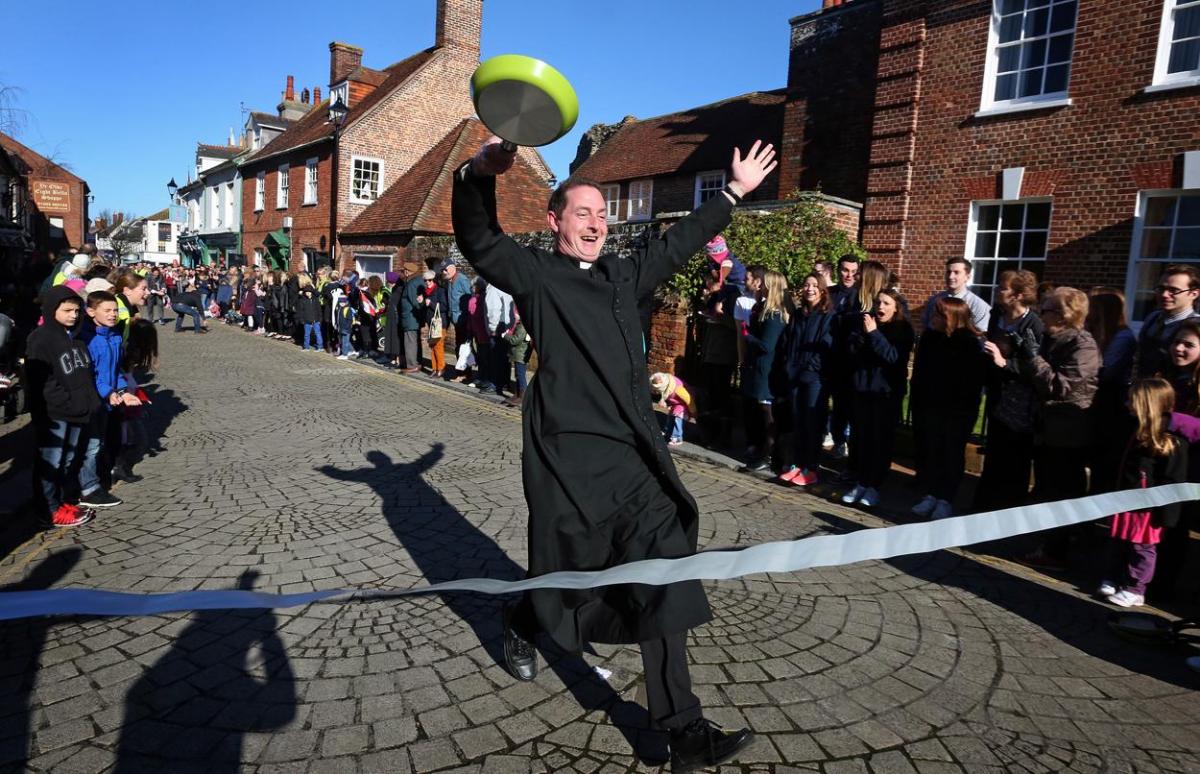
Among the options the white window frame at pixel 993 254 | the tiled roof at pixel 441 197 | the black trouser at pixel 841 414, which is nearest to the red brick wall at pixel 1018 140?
the white window frame at pixel 993 254

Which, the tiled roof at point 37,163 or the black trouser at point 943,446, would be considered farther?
the tiled roof at point 37,163

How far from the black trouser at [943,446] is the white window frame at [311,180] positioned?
2791 centimetres

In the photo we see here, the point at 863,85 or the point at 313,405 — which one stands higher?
the point at 863,85

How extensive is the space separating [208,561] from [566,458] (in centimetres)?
303

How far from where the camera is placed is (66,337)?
17.4 feet

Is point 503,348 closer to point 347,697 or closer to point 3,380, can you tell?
point 3,380

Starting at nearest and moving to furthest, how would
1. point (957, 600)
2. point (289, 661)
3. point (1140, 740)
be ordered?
point (1140, 740) → point (289, 661) → point (957, 600)

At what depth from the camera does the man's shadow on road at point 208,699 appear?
Result: 9.00 ft

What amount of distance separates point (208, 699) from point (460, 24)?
97.9 ft

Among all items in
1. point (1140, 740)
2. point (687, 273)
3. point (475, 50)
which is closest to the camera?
point (1140, 740)

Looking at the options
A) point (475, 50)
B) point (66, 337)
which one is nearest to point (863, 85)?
point (66, 337)

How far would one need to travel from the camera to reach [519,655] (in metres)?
3.30

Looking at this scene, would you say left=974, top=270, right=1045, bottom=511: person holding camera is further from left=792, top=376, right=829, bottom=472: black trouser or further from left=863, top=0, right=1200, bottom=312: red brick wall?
left=863, top=0, right=1200, bottom=312: red brick wall

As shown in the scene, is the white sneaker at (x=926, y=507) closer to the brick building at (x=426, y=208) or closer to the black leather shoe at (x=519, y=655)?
the black leather shoe at (x=519, y=655)
